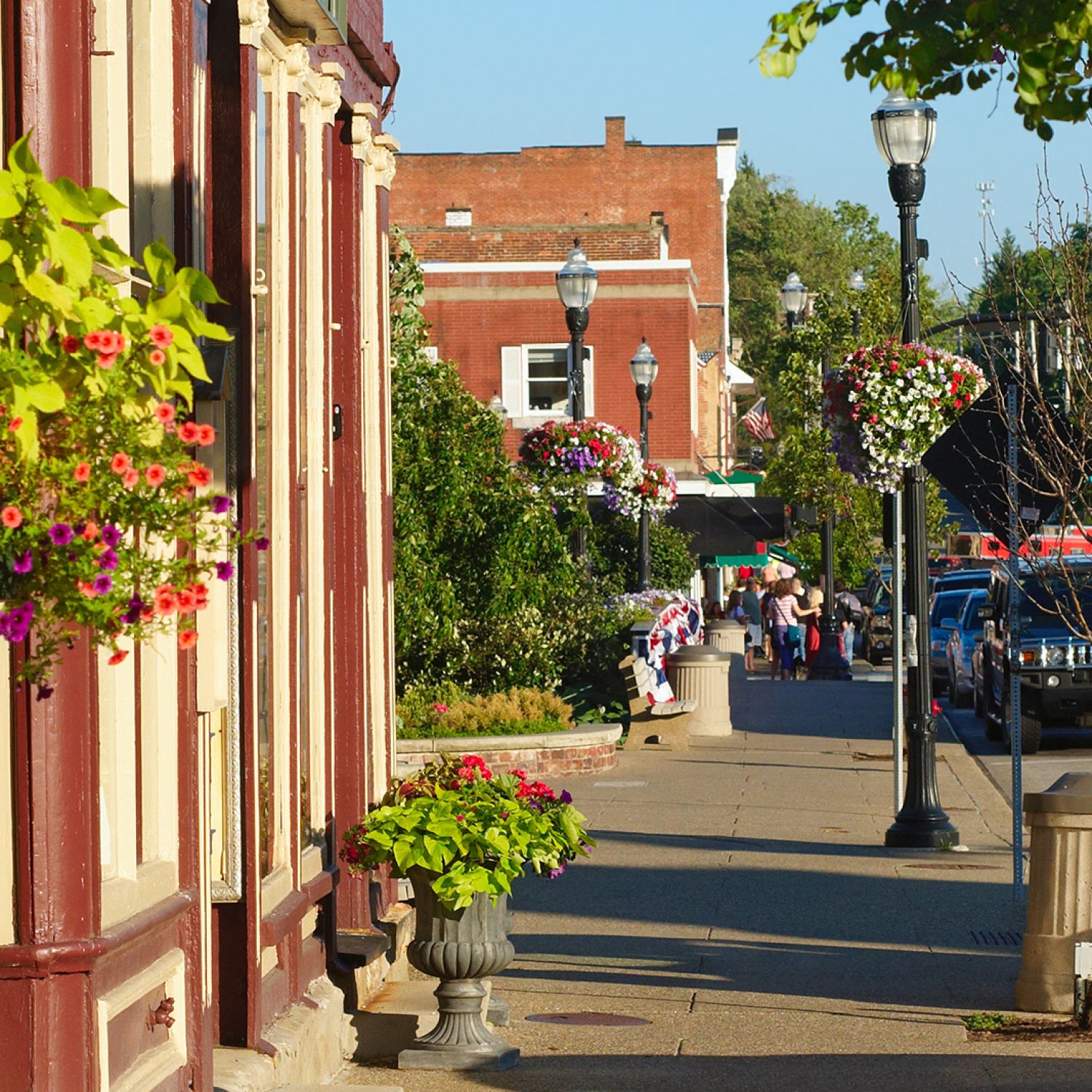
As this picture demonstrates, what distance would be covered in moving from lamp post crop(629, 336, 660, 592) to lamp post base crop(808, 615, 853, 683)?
16.3 ft

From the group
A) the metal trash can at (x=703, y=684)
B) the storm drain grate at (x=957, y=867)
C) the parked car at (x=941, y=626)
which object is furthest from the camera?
the parked car at (x=941, y=626)

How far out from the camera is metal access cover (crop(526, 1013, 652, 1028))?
28.6ft

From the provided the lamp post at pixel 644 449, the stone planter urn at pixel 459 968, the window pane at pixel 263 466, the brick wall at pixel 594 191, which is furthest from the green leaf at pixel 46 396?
the brick wall at pixel 594 191

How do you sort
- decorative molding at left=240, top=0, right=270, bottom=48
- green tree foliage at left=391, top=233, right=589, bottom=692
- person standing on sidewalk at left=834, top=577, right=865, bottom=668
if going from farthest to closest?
1. person standing on sidewalk at left=834, top=577, right=865, bottom=668
2. green tree foliage at left=391, top=233, right=589, bottom=692
3. decorative molding at left=240, top=0, right=270, bottom=48

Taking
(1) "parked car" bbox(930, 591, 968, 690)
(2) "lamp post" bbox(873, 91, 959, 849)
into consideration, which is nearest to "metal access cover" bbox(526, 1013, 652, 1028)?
(2) "lamp post" bbox(873, 91, 959, 849)

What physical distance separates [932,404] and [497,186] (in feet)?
158

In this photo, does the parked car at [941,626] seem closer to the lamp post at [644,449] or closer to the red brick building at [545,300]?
the lamp post at [644,449]

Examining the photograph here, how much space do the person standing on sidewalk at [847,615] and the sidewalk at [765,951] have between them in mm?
18913

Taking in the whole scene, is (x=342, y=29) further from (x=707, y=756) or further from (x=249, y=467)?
(x=707, y=756)

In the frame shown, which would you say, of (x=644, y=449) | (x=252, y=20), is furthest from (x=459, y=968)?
(x=644, y=449)

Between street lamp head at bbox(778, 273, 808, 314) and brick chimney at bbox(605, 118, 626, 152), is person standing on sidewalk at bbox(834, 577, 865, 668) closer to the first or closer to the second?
street lamp head at bbox(778, 273, 808, 314)

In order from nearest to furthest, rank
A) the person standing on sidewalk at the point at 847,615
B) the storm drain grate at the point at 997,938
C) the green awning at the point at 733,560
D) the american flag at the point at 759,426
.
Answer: the storm drain grate at the point at 997,938
the person standing on sidewalk at the point at 847,615
the american flag at the point at 759,426
the green awning at the point at 733,560

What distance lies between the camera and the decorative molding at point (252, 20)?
6.49 metres

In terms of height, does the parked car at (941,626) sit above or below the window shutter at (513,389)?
below
